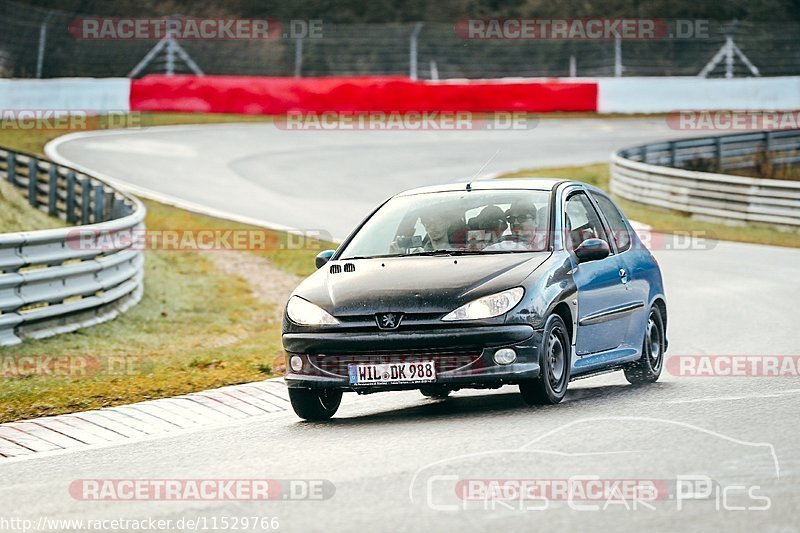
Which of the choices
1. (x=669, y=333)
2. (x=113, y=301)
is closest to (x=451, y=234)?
(x=669, y=333)

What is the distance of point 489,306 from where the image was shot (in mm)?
8961

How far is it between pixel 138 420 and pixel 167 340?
5199mm

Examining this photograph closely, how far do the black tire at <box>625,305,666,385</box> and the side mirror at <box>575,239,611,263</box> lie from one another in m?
1.17

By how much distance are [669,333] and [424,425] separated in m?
5.67

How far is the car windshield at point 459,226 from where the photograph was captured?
984cm

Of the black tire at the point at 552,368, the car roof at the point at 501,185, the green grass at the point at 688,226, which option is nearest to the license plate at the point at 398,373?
the black tire at the point at 552,368

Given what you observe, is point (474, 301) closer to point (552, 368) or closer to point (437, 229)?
point (552, 368)

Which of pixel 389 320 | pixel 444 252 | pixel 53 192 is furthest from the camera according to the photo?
pixel 53 192
